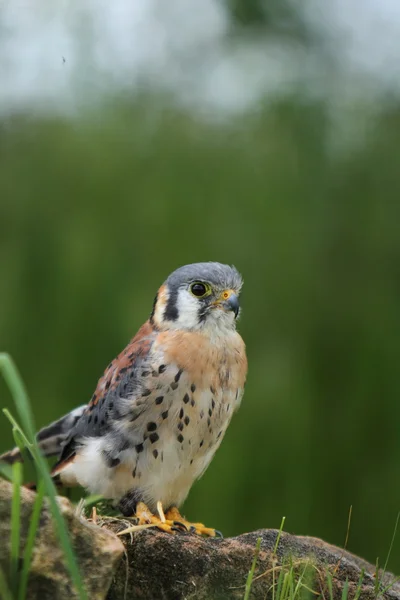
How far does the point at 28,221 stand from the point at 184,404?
3.47 meters

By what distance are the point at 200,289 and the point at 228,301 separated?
0.41 feet

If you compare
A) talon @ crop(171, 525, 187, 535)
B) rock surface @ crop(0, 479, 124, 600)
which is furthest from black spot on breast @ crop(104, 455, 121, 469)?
rock surface @ crop(0, 479, 124, 600)

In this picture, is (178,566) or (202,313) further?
(202,313)

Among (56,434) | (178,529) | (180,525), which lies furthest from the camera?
(56,434)

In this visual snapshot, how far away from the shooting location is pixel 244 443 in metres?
6.14

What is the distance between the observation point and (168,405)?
11.0ft

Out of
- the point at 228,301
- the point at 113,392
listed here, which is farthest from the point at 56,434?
the point at 228,301

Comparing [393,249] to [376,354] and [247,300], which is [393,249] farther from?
[247,300]

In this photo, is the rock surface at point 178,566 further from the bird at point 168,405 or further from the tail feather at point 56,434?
the tail feather at point 56,434

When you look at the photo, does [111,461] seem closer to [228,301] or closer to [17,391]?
[228,301]

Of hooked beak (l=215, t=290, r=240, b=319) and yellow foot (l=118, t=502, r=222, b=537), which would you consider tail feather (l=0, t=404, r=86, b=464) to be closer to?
yellow foot (l=118, t=502, r=222, b=537)

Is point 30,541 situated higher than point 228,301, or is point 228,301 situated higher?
point 228,301

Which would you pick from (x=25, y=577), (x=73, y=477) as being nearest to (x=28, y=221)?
(x=73, y=477)

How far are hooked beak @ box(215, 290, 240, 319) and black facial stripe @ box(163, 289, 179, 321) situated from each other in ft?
0.56
